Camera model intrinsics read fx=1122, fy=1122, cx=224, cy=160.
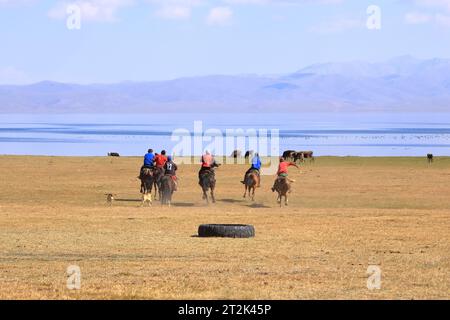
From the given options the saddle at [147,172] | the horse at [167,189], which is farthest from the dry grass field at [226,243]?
the saddle at [147,172]

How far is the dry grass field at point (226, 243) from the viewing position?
18062 mm

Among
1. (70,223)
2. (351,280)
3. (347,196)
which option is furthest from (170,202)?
(351,280)

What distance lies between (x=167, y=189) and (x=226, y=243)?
17.6 m

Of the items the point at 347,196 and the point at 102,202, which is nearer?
the point at 102,202

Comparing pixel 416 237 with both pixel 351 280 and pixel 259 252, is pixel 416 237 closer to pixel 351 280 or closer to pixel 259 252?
pixel 259 252

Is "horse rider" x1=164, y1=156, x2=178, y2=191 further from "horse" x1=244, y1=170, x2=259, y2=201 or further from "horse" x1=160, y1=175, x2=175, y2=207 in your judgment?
"horse" x1=244, y1=170, x2=259, y2=201

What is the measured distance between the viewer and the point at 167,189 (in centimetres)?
4362

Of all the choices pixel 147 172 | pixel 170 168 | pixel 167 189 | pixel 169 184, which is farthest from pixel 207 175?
pixel 147 172

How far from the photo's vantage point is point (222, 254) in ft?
78.3

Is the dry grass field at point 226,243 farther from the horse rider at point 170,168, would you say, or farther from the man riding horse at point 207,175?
the horse rider at point 170,168

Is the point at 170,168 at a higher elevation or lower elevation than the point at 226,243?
higher

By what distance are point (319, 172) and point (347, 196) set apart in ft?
60.5

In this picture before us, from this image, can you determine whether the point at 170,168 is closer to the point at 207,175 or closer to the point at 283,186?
the point at 207,175

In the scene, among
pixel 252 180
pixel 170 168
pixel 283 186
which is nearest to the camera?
pixel 283 186
